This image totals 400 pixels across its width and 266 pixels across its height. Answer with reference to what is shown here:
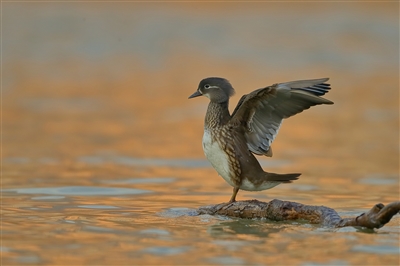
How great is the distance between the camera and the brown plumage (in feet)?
31.9

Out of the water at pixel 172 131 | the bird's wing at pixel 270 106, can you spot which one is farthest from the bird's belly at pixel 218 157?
the water at pixel 172 131

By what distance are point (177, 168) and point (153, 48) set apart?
42.4 feet

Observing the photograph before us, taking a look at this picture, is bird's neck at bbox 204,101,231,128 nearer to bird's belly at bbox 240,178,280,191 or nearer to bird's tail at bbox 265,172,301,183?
bird's belly at bbox 240,178,280,191

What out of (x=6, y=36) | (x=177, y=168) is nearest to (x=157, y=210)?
(x=177, y=168)

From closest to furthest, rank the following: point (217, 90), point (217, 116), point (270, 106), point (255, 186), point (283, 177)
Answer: point (283, 177) < point (270, 106) < point (255, 186) < point (217, 116) < point (217, 90)

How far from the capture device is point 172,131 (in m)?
18.1

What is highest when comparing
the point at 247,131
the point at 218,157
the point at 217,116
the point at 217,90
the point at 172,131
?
the point at 172,131

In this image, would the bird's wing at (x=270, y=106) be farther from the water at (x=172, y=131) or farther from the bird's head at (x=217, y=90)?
the water at (x=172, y=131)

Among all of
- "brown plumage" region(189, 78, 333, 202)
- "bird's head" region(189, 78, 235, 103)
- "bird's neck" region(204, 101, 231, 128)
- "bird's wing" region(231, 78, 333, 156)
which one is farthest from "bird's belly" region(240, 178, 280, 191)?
"bird's head" region(189, 78, 235, 103)

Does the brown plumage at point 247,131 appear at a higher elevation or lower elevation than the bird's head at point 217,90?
lower

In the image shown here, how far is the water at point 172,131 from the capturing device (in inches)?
340

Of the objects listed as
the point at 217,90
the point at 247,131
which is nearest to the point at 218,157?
the point at 247,131

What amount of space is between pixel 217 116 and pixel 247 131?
0.37 metres

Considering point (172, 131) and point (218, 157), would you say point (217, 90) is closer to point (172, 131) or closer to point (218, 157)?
point (218, 157)
